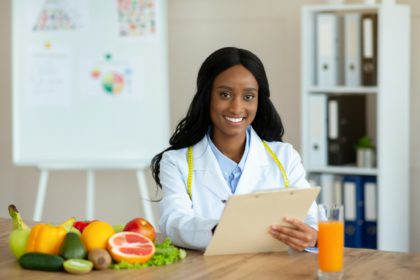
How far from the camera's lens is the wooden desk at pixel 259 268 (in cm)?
188

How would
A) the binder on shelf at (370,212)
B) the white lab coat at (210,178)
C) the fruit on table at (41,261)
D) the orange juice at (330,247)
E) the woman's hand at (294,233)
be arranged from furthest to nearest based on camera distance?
the binder on shelf at (370,212) → the white lab coat at (210,178) → the woman's hand at (294,233) → the fruit on table at (41,261) → the orange juice at (330,247)

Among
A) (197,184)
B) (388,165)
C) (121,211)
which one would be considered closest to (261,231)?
(197,184)

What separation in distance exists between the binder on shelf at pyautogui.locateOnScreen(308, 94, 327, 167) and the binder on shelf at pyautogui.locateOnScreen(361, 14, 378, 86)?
23 cm

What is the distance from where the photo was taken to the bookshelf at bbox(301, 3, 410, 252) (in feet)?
12.6

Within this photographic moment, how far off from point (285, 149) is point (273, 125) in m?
0.09

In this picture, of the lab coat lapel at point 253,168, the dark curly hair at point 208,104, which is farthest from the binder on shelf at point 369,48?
the lab coat lapel at point 253,168

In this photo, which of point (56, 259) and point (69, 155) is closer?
point (56, 259)

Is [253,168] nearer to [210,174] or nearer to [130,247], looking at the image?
[210,174]

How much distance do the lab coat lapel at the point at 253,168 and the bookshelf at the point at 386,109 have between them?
4.96 feet

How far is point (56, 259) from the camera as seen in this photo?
1952mm

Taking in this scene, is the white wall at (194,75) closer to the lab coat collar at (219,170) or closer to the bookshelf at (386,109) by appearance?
the bookshelf at (386,109)

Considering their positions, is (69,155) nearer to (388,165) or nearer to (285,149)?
(388,165)

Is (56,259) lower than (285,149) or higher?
lower

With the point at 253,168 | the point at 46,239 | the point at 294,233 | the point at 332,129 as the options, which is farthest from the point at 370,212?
the point at 46,239
